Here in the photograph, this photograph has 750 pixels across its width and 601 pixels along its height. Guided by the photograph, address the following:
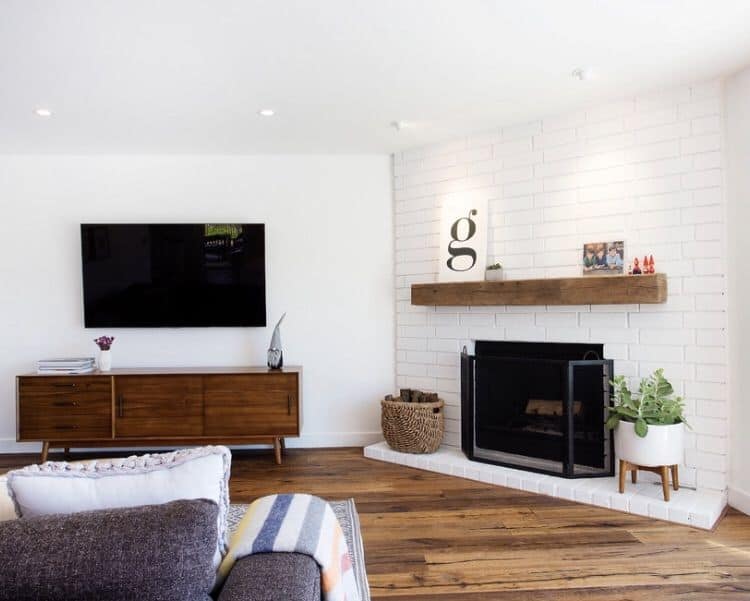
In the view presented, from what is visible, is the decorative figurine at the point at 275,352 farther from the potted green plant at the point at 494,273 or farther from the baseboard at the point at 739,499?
the baseboard at the point at 739,499

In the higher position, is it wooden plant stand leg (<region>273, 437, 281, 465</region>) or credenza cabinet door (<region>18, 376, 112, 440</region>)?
credenza cabinet door (<region>18, 376, 112, 440</region>)

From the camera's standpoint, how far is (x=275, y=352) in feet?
14.0

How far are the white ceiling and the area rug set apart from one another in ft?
7.45

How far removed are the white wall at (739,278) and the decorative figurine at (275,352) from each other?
9.46 feet

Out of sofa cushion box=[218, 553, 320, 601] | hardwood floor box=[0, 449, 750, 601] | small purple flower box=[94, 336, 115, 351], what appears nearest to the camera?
sofa cushion box=[218, 553, 320, 601]

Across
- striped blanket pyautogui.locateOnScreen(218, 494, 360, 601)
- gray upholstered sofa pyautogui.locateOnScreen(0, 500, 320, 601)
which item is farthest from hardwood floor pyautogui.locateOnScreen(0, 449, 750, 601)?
gray upholstered sofa pyautogui.locateOnScreen(0, 500, 320, 601)

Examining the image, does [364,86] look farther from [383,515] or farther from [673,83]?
[383,515]

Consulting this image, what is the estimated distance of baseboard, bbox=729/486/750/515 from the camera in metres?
2.99

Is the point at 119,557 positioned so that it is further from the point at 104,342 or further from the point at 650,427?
the point at 104,342

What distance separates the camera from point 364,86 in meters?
3.15

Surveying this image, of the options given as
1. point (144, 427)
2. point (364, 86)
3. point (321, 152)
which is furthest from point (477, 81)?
point (144, 427)

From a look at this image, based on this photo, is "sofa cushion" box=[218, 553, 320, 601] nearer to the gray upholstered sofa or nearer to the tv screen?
the gray upholstered sofa

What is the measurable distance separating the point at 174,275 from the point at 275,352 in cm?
101

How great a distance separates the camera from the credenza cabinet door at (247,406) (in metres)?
4.06
